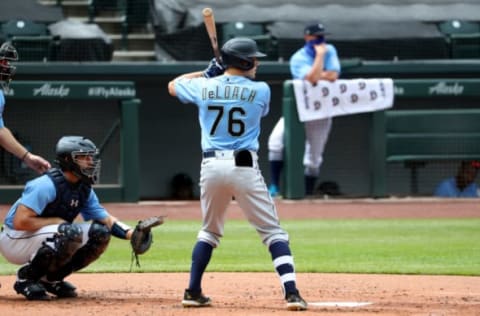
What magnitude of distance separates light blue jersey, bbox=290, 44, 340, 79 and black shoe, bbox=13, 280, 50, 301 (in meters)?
→ 7.37

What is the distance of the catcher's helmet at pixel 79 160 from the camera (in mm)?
6488

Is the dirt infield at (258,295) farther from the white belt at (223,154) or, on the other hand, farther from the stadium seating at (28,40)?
the stadium seating at (28,40)

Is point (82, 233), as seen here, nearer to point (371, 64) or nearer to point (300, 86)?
point (300, 86)

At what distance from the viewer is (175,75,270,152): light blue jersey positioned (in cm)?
623

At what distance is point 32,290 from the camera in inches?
259

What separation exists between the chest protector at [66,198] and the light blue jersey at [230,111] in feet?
2.78

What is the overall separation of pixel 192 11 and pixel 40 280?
10033 millimetres

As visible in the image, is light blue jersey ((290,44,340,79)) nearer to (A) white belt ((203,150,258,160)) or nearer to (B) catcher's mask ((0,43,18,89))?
(B) catcher's mask ((0,43,18,89))

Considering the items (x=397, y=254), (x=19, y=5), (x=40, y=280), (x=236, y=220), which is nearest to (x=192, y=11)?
(x=19, y=5)

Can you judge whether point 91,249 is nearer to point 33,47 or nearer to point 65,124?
point 65,124

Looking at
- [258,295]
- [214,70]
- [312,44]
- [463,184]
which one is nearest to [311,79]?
[312,44]

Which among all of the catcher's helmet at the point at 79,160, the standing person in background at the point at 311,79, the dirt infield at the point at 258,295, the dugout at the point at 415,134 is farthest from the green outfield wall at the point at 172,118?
the catcher's helmet at the point at 79,160

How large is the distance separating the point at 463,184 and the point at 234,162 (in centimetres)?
848

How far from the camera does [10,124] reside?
13430mm
